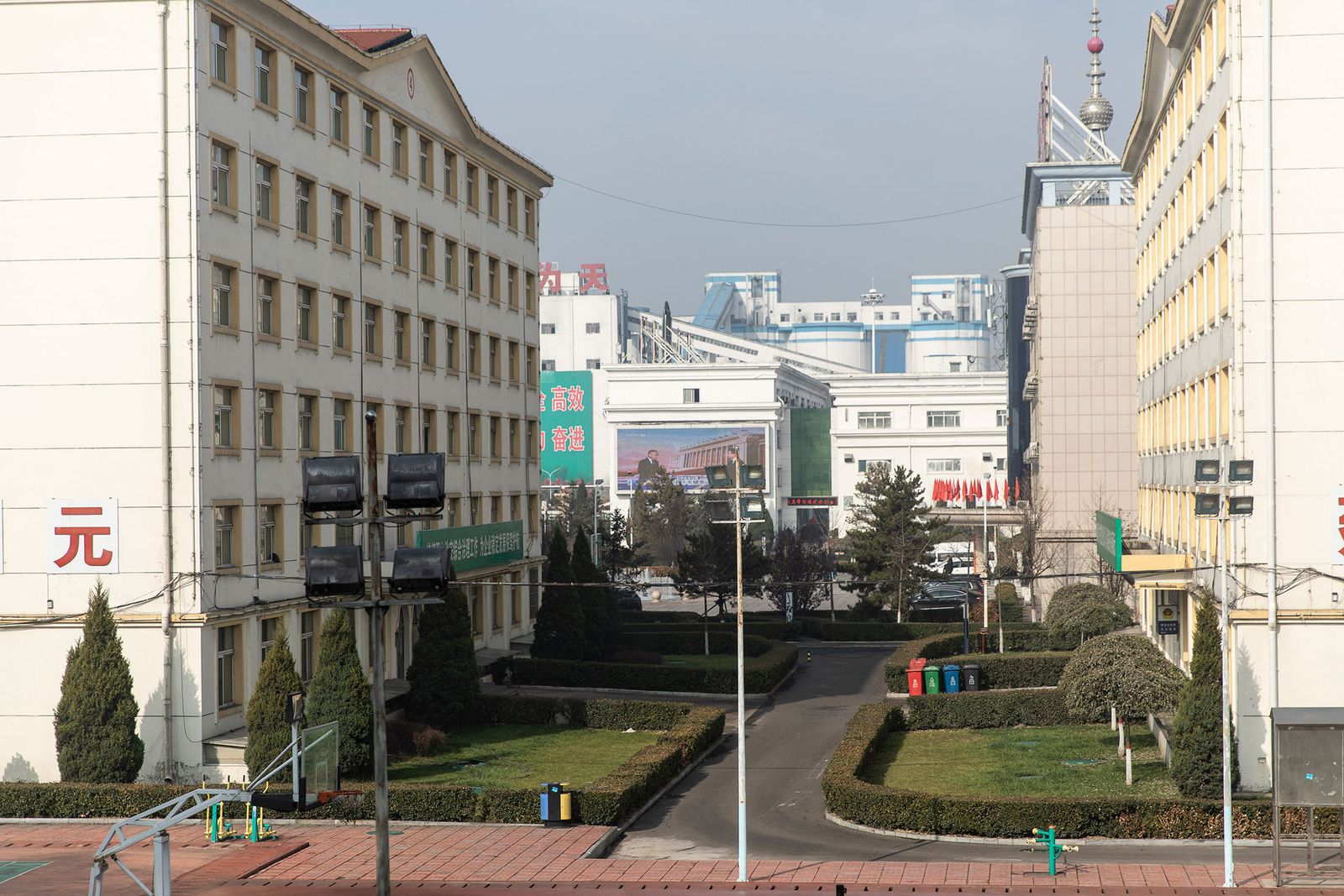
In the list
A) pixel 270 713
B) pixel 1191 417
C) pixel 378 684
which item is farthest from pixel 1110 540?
pixel 378 684

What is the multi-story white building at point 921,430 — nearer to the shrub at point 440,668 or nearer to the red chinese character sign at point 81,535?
the shrub at point 440,668

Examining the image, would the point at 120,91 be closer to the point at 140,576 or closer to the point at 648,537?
the point at 140,576

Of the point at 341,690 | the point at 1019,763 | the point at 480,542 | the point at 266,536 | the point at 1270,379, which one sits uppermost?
the point at 1270,379

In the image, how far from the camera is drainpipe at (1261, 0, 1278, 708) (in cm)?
3011

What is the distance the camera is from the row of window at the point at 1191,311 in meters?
33.7

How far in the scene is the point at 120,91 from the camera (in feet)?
111

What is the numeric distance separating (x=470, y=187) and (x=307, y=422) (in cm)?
1675

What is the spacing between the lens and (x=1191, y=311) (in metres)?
39.1

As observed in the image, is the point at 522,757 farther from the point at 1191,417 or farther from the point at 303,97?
the point at 1191,417

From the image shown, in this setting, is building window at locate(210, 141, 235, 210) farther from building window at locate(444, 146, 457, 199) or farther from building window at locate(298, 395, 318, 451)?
building window at locate(444, 146, 457, 199)

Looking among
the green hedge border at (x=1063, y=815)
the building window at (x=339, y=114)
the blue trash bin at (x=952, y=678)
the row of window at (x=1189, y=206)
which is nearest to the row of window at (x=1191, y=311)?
the row of window at (x=1189, y=206)

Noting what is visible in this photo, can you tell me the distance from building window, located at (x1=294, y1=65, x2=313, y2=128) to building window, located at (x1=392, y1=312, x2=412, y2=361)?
8.01m

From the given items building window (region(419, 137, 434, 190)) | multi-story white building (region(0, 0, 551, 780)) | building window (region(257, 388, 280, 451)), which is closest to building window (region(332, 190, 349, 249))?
multi-story white building (region(0, 0, 551, 780))

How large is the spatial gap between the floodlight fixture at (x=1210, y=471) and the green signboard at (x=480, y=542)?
74.7 feet
